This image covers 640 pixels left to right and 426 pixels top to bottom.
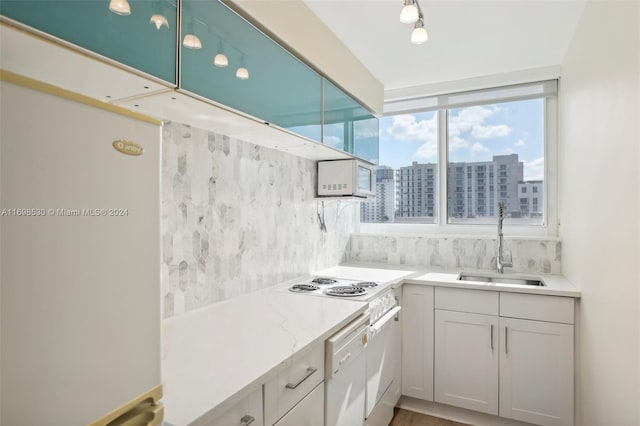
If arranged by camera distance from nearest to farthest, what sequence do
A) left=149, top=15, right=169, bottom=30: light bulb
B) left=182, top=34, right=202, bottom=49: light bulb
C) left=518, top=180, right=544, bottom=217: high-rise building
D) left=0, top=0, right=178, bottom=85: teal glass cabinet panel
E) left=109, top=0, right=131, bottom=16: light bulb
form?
left=0, top=0, right=178, bottom=85: teal glass cabinet panel, left=109, top=0, right=131, bottom=16: light bulb, left=149, top=15, right=169, bottom=30: light bulb, left=182, top=34, right=202, bottom=49: light bulb, left=518, top=180, right=544, bottom=217: high-rise building

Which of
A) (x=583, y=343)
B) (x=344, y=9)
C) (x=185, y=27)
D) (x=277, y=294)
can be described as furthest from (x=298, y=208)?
(x=583, y=343)

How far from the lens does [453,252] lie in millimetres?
3037

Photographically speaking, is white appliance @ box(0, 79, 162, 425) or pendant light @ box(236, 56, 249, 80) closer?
white appliance @ box(0, 79, 162, 425)

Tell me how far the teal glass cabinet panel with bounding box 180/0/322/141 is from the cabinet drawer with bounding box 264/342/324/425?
3.18 ft

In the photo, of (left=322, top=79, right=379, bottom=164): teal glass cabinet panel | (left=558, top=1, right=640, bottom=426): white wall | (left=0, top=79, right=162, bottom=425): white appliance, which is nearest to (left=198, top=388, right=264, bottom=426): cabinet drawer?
(left=0, top=79, right=162, bottom=425): white appliance

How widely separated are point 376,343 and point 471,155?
6.55ft

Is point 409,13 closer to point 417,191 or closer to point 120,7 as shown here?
point 120,7

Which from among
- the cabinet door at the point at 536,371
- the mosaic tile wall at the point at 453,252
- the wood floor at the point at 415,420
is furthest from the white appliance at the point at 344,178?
the wood floor at the point at 415,420

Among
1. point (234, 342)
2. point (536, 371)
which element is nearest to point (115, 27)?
point (234, 342)

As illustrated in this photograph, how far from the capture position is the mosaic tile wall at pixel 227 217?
5.10 ft

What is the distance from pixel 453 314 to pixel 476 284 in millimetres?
264

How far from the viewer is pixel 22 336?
49 cm

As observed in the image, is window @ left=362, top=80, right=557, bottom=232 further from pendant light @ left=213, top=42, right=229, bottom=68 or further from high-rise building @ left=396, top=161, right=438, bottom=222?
pendant light @ left=213, top=42, right=229, bottom=68

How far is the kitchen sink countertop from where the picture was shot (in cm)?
89
